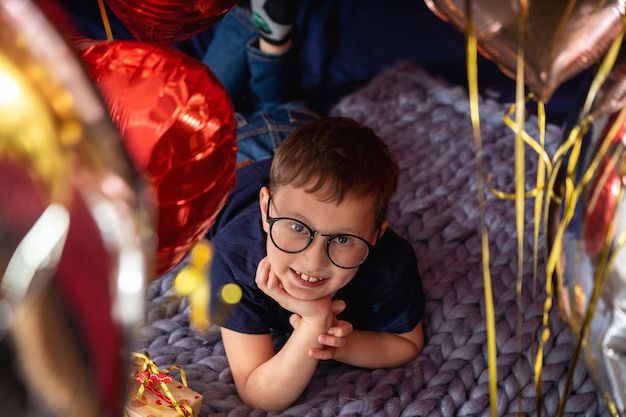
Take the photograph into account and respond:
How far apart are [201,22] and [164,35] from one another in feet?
0.11

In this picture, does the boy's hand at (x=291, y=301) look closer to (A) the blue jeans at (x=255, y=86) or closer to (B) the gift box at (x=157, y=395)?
(B) the gift box at (x=157, y=395)

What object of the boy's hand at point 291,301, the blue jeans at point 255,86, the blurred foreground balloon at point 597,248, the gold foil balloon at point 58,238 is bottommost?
the blue jeans at point 255,86

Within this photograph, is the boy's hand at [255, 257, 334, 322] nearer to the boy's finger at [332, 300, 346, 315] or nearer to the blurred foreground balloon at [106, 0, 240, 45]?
the boy's finger at [332, 300, 346, 315]

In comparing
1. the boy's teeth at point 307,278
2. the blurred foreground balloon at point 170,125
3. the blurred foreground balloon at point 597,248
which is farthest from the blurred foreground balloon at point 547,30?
the boy's teeth at point 307,278

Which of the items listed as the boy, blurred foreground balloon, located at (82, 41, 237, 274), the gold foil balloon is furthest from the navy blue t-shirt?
the gold foil balloon

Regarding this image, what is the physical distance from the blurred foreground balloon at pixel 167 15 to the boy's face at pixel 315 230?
6.5 inches

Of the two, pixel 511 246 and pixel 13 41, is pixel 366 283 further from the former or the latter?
pixel 13 41

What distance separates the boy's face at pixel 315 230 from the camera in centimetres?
70

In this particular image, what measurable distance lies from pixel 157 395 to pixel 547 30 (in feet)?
1.34

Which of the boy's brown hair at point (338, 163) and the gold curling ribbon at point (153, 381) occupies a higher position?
the boy's brown hair at point (338, 163)

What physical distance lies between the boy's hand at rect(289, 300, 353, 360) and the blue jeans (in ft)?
1.20

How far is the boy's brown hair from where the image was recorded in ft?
2.33

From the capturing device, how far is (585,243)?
58cm

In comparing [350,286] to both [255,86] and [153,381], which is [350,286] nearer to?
[153,381]
